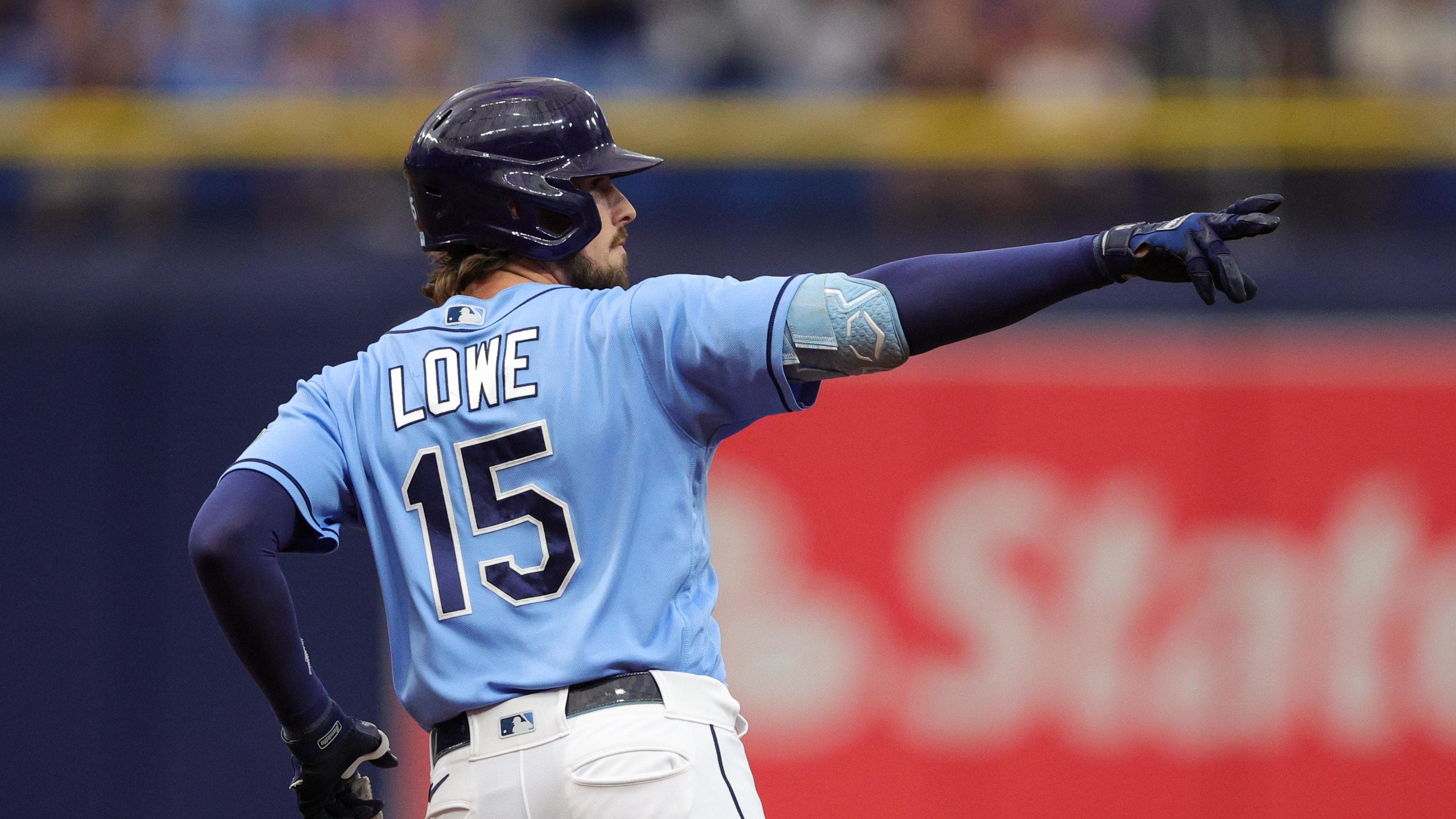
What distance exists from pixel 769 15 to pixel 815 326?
5.43 meters

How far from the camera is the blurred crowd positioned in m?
7.52

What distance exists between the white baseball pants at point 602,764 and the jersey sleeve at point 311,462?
0.49m

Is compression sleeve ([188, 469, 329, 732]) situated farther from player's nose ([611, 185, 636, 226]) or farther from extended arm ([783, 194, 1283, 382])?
extended arm ([783, 194, 1283, 382])

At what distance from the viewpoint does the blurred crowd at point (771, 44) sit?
7.52 m

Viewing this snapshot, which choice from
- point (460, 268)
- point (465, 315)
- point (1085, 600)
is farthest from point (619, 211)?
point (1085, 600)

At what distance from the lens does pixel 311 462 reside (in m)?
2.98

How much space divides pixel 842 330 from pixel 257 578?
111 centimetres

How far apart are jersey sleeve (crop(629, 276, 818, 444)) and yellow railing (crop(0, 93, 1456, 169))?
183 inches

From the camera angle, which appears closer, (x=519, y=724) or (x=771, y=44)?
(x=519, y=724)

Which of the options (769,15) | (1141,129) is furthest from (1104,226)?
(769,15)

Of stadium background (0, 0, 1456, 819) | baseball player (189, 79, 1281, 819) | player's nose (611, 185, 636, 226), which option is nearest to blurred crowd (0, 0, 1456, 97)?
stadium background (0, 0, 1456, 819)

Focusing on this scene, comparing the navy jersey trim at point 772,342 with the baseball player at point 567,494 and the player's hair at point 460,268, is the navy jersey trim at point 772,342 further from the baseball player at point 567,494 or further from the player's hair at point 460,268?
the player's hair at point 460,268

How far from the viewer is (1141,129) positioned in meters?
7.59

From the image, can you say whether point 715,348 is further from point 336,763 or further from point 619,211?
point 336,763
